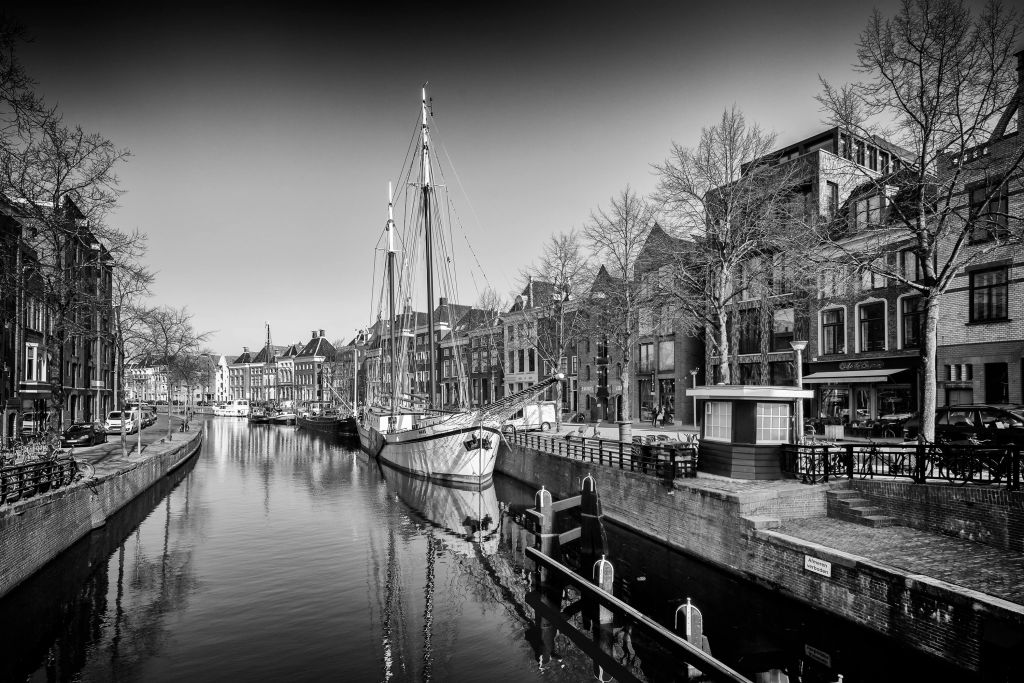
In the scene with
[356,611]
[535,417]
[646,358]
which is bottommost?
[356,611]

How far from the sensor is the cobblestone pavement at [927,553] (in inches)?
403

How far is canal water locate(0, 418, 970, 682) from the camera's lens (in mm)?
10828

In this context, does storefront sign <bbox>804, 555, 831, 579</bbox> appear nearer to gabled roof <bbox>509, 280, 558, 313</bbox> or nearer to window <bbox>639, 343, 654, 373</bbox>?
gabled roof <bbox>509, 280, 558, 313</bbox>

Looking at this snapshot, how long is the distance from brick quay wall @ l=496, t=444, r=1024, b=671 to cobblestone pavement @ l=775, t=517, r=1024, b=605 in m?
0.54

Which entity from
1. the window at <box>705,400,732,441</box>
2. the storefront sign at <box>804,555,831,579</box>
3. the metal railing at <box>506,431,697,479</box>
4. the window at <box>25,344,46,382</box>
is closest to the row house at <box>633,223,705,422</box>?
the metal railing at <box>506,431,697,479</box>

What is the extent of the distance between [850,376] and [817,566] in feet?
78.1

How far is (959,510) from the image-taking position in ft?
41.5

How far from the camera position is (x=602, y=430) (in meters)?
38.2

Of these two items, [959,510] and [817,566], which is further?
[959,510]

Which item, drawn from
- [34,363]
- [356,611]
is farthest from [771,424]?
[34,363]

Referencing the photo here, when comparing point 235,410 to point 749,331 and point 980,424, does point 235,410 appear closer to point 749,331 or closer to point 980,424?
point 749,331

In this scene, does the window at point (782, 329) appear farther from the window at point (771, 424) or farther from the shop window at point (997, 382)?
the window at point (771, 424)

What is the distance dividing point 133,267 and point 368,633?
1918cm

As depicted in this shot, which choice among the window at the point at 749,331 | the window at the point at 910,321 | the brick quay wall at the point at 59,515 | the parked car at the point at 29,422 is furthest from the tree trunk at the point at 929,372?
the parked car at the point at 29,422
